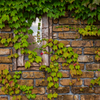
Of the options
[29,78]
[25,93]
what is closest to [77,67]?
[29,78]

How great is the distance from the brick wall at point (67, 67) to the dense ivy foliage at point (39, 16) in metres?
0.08

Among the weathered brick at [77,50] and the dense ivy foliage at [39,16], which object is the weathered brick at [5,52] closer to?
the dense ivy foliage at [39,16]

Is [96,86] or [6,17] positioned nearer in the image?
[6,17]

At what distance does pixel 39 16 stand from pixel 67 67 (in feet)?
3.21

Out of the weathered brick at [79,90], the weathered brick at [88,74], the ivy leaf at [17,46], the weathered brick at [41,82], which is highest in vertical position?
the ivy leaf at [17,46]

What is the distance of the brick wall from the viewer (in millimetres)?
1907

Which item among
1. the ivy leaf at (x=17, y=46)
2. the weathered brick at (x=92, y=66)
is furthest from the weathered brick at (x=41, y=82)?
the weathered brick at (x=92, y=66)

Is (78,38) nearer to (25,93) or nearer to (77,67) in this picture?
(77,67)

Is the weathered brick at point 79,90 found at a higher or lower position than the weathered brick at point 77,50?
lower

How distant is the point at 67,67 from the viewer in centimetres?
192

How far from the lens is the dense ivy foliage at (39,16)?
1.82 m

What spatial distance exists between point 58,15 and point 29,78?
1.16 metres

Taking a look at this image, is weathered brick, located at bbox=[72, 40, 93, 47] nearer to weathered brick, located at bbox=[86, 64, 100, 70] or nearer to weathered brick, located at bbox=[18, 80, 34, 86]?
weathered brick, located at bbox=[86, 64, 100, 70]

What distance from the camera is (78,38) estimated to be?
1.93 m
